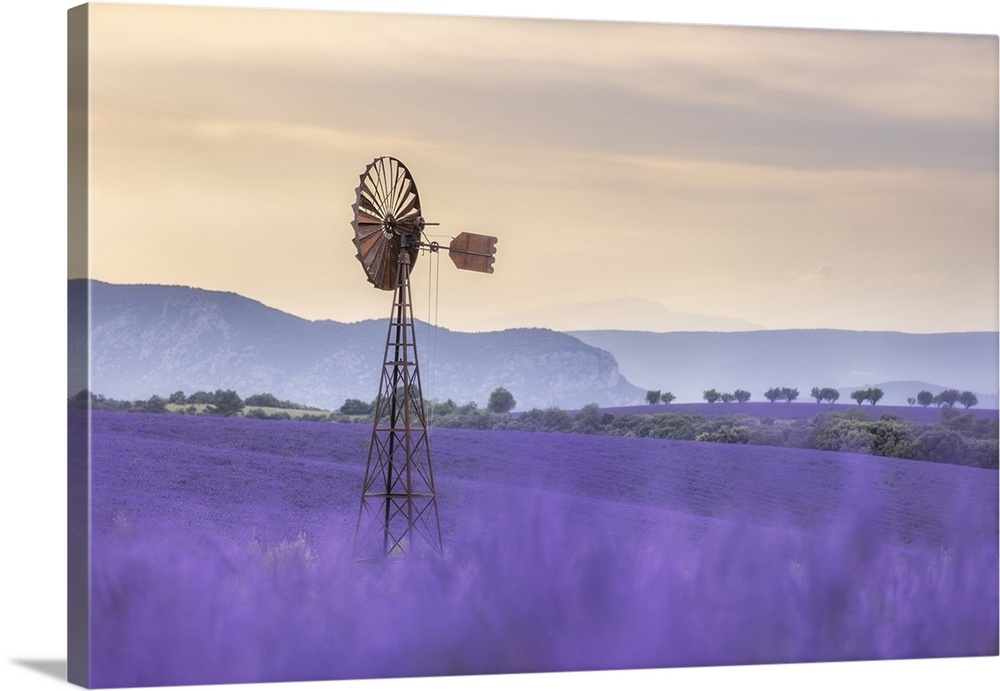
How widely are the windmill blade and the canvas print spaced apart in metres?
0.02

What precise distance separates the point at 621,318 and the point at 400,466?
2017 millimetres

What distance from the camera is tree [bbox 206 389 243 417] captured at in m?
13.1

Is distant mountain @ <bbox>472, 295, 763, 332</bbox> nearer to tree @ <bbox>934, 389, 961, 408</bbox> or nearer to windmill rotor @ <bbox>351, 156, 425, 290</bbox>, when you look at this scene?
windmill rotor @ <bbox>351, 156, 425, 290</bbox>

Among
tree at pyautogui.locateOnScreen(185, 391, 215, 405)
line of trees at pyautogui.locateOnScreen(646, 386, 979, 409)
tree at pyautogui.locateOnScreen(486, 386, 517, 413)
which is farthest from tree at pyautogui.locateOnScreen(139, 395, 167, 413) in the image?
line of trees at pyautogui.locateOnScreen(646, 386, 979, 409)

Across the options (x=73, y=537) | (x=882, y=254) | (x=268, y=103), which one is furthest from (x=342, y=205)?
(x=882, y=254)

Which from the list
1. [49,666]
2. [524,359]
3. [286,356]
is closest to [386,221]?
[286,356]

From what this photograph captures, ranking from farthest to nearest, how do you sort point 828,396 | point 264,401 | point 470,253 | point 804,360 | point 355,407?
point 828,396 → point 804,360 → point 264,401 → point 355,407 → point 470,253

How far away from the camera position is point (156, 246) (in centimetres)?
1242

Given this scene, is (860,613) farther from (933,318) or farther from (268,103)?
(268,103)

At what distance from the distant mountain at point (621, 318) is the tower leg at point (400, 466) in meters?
0.87

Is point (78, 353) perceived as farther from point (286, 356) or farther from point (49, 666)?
point (49, 666)

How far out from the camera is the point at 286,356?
13.6 meters

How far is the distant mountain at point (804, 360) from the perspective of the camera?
13.8 metres

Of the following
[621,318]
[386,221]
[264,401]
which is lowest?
[264,401]
